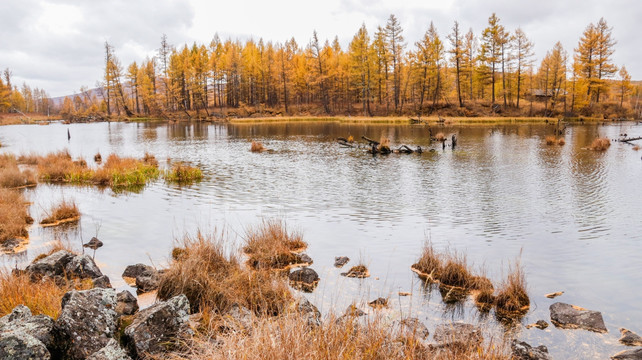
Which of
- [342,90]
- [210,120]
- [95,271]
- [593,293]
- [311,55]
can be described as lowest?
[593,293]

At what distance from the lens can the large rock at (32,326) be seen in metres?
4.10

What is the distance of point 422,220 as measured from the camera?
43.4 feet

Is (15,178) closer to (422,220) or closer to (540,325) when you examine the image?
(422,220)

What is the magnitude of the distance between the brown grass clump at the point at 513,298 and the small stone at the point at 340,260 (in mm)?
3532

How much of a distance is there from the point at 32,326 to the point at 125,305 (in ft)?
6.63

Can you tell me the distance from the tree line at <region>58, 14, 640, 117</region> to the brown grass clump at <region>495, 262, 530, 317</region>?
60.1m

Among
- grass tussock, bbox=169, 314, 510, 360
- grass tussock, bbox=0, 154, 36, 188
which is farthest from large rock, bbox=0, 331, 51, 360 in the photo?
grass tussock, bbox=0, 154, 36, 188

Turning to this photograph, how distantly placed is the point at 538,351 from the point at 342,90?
85.3 meters

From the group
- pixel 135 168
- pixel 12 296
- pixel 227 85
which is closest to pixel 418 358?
pixel 12 296

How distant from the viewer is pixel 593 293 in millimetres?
7973

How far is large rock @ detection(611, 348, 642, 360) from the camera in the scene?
215 inches

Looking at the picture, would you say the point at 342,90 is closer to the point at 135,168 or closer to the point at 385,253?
the point at 135,168

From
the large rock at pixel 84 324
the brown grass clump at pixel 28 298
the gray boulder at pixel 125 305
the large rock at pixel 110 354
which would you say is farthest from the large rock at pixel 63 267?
the large rock at pixel 110 354

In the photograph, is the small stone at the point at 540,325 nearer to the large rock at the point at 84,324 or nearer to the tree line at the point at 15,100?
the large rock at the point at 84,324
